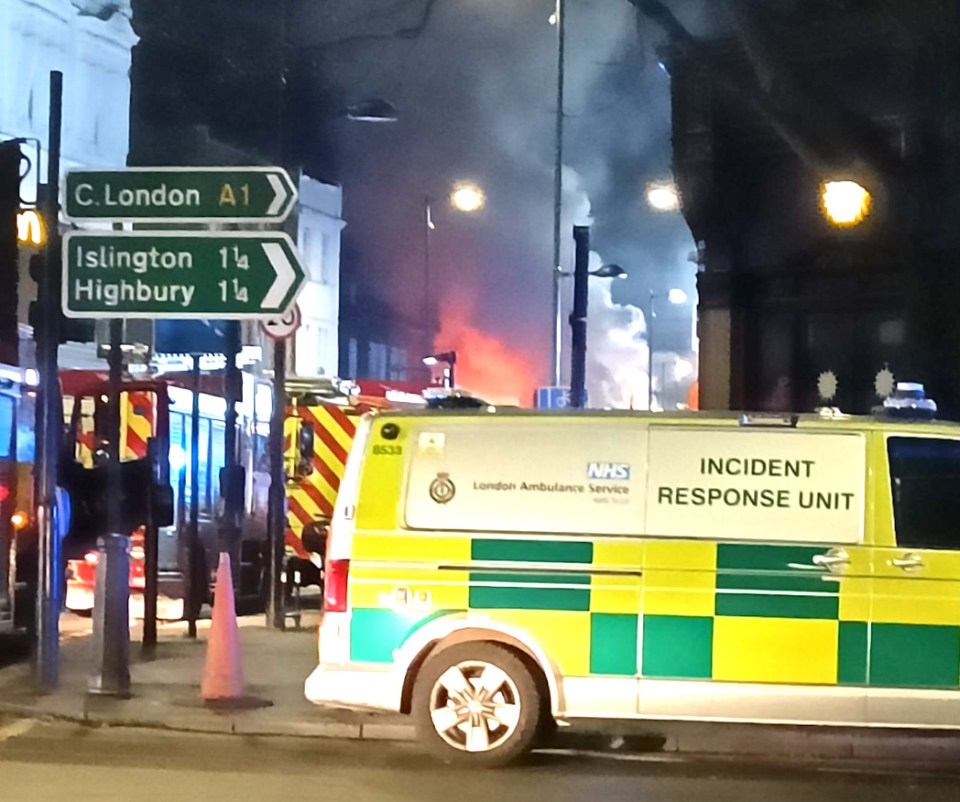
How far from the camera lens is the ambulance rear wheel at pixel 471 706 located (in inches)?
314

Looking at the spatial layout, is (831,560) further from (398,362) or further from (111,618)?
(398,362)

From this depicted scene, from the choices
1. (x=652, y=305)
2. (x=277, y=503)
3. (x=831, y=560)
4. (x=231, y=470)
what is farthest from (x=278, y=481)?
(x=652, y=305)

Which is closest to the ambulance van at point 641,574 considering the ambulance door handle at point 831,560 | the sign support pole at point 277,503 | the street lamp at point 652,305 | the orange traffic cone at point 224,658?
the ambulance door handle at point 831,560

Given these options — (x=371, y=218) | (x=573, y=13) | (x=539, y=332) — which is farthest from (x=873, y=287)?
(x=371, y=218)

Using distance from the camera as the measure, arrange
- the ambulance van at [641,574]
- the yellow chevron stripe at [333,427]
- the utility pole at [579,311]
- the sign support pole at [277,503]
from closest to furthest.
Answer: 1. the ambulance van at [641,574]
2. the sign support pole at [277,503]
3. the utility pole at [579,311]
4. the yellow chevron stripe at [333,427]

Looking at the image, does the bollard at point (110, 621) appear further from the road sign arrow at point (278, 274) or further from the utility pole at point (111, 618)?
the road sign arrow at point (278, 274)

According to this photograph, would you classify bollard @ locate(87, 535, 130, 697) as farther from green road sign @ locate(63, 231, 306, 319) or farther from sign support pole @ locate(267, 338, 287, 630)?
sign support pole @ locate(267, 338, 287, 630)

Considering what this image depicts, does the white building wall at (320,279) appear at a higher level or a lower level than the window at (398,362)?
higher

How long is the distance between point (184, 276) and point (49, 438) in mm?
1528

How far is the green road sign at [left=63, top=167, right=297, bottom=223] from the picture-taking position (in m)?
10.1

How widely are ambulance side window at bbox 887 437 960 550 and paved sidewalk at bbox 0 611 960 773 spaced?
113 cm

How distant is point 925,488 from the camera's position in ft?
25.9

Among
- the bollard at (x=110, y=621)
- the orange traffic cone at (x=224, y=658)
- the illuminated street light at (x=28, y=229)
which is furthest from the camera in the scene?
the illuminated street light at (x=28, y=229)

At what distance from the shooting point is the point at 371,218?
44.4 metres
